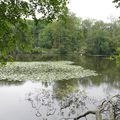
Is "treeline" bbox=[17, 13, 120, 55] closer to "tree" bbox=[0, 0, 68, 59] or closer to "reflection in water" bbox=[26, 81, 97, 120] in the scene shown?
"reflection in water" bbox=[26, 81, 97, 120]

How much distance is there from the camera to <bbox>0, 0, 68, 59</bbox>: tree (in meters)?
4.19

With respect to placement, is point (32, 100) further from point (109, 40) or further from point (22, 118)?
point (109, 40)

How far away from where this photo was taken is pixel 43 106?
14.0 m

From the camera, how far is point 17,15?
4281 millimetres

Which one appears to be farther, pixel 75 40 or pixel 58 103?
pixel 75 40

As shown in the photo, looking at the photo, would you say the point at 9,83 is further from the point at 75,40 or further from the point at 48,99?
the point at 75,40

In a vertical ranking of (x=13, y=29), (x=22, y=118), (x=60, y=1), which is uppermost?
(x=60, y=1)

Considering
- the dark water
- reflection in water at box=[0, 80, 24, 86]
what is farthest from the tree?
reflection in water at box=[0, 80, 24, 86]

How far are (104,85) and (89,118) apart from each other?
8.75m

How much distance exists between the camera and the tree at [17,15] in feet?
13.7

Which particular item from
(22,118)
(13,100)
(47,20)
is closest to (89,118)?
(22,118)

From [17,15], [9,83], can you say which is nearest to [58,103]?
[9,83]

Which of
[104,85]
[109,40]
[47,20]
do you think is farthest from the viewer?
[109,40]

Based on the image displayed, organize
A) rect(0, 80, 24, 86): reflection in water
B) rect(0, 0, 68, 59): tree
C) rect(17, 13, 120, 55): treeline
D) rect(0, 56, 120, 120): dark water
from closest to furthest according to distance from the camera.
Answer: rect(0, 0, 68, 59): tree, rect(0, 56, 120, 120): dark water, rect(0, 80, 24, 86): reflection in water, rect(17, 13, 120, 55): treeline
